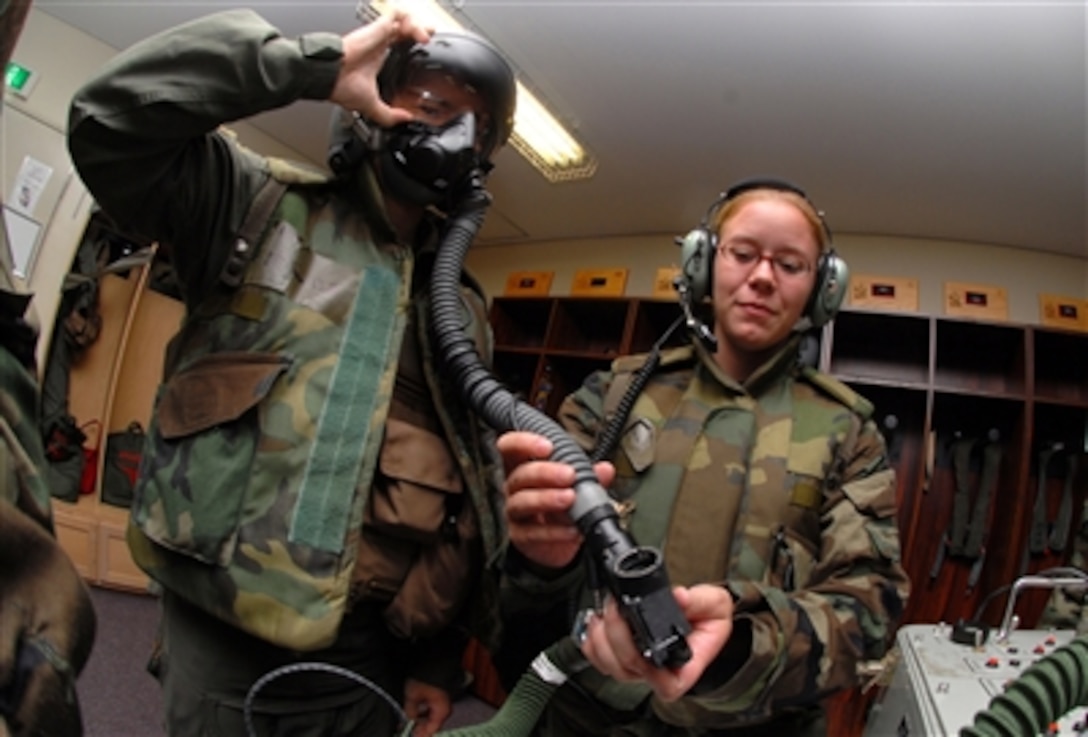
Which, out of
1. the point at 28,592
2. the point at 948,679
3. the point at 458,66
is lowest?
the point at 948,679

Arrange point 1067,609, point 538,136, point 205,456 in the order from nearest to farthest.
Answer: point 205,456
point 1067,609
point 538,136

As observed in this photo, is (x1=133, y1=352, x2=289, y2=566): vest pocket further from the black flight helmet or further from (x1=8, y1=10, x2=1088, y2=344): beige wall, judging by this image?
(x1=8, y1=10, x2=1088, y2=344): beige wall

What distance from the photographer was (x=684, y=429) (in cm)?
92

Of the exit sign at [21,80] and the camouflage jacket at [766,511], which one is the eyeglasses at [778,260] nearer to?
the camouflage jacket at [766,511]

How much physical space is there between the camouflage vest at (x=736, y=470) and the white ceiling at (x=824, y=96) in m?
1.69

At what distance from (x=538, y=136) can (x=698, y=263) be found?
6.98 feet

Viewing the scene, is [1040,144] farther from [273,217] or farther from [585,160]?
[273,217]

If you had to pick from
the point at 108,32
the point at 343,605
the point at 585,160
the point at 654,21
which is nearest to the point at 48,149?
the point at 108,32

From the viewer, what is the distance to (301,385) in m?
0.82

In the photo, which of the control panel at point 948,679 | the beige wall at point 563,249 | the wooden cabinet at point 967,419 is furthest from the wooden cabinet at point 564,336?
the control panel at point 948,679

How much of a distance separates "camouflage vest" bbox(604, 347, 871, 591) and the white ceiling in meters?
1.69

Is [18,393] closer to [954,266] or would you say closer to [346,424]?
[346,424]

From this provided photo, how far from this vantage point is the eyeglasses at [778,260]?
92cm

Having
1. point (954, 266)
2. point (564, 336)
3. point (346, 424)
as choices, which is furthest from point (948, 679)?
point (954, 266)
